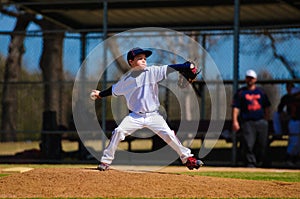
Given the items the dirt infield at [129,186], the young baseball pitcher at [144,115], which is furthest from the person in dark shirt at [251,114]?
the dirt infield at [129,186]

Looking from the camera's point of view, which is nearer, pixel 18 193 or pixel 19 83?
pixel 18 193

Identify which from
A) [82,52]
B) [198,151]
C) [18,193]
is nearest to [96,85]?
[82,52]

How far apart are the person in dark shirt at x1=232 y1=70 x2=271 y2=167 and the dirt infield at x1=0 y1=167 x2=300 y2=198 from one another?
5.08m

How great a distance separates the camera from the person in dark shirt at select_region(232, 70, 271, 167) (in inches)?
630

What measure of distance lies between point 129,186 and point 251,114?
6.59 m

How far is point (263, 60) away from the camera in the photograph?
64.0 ft

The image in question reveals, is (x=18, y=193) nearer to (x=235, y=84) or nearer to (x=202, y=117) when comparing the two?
(x=235, y=84)

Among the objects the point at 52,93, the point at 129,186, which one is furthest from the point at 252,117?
the point at 52,93

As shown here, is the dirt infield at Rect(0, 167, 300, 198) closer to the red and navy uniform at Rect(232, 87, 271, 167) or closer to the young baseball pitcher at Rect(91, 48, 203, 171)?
the young baseball pitcher at Rect(91, 48, 203, 171)

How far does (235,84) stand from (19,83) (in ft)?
19.1

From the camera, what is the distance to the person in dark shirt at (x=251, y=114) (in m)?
16.0

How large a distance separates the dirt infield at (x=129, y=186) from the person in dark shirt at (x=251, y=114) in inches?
200

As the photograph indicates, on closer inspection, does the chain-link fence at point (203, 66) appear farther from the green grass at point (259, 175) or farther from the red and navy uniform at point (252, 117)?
the green grass at point (259, 175)

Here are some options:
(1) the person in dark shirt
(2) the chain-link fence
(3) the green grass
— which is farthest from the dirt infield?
(2) the chain-link fence
